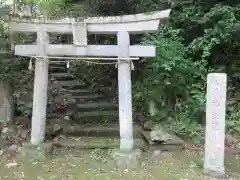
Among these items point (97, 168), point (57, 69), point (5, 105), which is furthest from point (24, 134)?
point (57, 69)

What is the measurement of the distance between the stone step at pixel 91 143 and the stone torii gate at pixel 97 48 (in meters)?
0.61

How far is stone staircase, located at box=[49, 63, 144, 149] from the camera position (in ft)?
22.8

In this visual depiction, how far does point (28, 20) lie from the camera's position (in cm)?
630

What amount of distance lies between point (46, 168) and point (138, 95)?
299 cm

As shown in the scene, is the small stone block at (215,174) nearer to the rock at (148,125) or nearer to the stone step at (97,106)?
the rock at (148,125)

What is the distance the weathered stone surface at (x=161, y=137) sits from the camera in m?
6.80

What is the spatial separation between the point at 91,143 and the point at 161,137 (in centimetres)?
142

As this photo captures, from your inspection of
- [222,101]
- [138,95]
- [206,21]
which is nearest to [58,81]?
[138,95]

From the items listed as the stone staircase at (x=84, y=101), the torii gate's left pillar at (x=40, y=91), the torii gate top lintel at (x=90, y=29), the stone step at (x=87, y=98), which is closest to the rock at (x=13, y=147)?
the torii gate's left pillar at (x=40, y=91)

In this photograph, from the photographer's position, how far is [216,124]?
18.7 feet

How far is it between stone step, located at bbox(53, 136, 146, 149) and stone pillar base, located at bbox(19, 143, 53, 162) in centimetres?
47

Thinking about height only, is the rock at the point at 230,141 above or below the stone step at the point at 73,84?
below

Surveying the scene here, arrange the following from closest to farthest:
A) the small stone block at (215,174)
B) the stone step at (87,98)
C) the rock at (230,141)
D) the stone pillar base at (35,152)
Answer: the small stone block at (215,174) → the stone pillar base at (35,152) → the rock at (230,141) → the stone step at (87,98)

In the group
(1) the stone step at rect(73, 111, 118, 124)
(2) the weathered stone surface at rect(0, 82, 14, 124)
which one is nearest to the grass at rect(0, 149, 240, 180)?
(1) the stone step at rect(73, 111, 118, 124)
